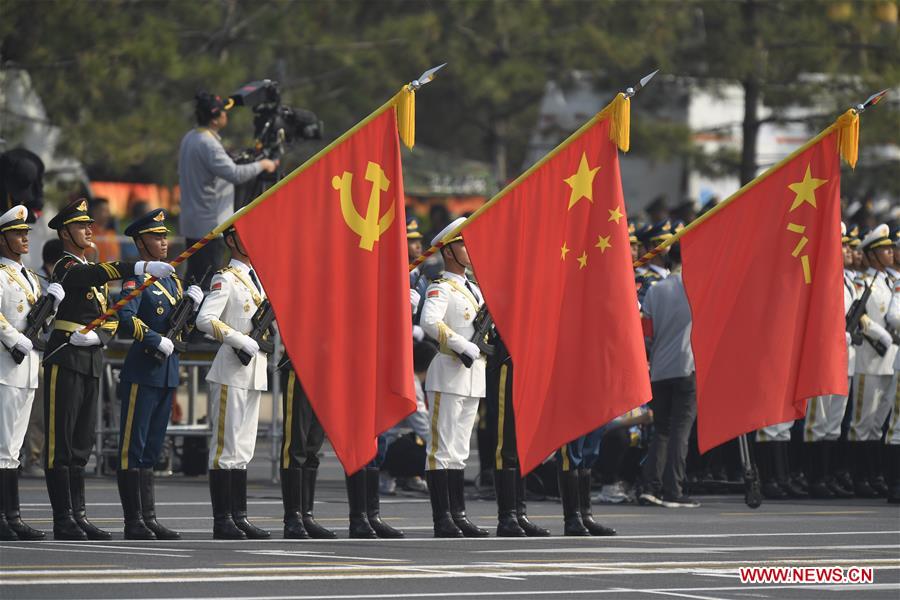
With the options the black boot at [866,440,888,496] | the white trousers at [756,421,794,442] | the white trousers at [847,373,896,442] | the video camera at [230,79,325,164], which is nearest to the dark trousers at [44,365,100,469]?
the video camera at [230,79,325,164]

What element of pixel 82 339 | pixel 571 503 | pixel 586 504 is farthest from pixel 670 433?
pixel 82 339

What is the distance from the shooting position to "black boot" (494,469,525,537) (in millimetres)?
12617

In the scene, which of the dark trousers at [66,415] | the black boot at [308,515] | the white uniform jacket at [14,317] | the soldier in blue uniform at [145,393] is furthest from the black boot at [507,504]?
the white uniform jacket at [14,317]

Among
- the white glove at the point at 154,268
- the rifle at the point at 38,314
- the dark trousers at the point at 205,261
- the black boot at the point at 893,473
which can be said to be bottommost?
the black boot at the point at 893,473

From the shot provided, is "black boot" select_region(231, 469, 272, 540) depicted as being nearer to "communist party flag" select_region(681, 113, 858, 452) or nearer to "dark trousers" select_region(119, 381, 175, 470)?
"dark trousers" select_region(119, 381, 175, 470)

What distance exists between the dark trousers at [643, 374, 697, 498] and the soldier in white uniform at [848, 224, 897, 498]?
67.5 inches

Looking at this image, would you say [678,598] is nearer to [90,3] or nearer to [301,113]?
[301,113]

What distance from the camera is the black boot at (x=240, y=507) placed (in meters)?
12.1

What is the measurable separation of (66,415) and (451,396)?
2.31 m

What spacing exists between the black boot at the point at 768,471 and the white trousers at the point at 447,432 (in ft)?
14.4

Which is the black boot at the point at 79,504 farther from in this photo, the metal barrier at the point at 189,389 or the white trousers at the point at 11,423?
the metal barrier at the point at 189,389

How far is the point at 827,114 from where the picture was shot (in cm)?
2691

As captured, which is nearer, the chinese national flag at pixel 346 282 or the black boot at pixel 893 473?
the chinese national flag at pixel 346 282

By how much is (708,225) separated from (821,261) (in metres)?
0.73
